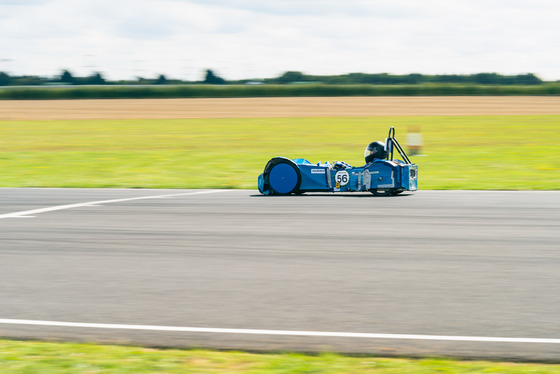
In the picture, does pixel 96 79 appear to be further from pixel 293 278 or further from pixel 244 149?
pixel 293 278

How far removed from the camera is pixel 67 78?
274 feet

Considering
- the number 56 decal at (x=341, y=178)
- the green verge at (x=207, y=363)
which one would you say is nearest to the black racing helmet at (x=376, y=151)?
the number 56 decal at (x=341, y=178)

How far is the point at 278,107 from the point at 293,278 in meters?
48.5

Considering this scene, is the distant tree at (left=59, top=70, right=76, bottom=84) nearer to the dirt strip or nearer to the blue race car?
the dirt strip

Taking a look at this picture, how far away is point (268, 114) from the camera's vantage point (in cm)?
4956

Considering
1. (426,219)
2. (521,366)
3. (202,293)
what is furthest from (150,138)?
(521,366)

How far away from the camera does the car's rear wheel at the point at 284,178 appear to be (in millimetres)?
14602

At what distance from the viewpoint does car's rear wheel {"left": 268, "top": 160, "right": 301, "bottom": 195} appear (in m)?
14.6

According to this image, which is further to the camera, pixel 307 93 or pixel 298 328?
pixel 307 93

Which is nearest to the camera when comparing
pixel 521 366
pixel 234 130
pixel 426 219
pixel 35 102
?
pixel 521 366

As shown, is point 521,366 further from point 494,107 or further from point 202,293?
point 494,107

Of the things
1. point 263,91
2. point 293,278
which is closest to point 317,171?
point 293,278

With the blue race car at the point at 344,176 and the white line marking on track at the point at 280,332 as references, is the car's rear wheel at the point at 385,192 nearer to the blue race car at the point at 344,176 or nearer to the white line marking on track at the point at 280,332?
the blue race car at the point at 344,176

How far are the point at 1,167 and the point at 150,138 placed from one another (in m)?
11.9
